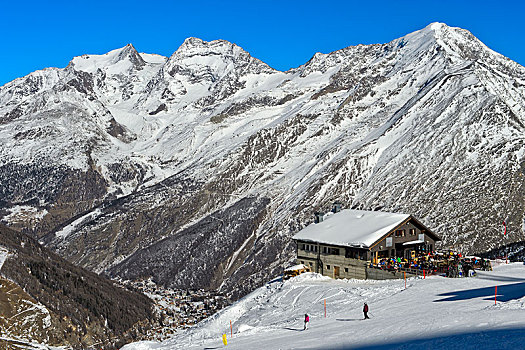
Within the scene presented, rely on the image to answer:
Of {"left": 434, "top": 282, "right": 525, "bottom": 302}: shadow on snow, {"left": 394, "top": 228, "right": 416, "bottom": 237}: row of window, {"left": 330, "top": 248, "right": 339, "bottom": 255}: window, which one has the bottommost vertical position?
{"left": 434, "top": 282, "right": 525, "bottom": 302}: shadow on snow

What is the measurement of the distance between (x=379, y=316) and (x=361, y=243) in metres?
22.2

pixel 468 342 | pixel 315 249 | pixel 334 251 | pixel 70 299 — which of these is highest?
pixel 315 249

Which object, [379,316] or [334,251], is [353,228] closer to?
[334,251]

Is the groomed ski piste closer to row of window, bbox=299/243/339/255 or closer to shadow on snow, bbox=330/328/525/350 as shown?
shadow on snow, bbox=330/328/525/350

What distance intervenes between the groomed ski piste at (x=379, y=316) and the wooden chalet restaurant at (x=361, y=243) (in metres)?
2.78

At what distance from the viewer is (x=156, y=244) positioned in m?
190

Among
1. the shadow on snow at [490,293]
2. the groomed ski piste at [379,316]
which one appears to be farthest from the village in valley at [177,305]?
the shadow on snow at [490,293]

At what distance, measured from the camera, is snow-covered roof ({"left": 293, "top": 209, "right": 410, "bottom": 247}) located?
63.6 m

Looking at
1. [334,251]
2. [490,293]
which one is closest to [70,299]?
[334,251]

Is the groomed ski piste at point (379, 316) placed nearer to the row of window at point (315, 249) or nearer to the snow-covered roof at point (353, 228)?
the row of window at point (315, 249)

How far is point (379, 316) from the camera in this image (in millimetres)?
40219

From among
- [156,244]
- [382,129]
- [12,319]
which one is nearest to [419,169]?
[382,129]

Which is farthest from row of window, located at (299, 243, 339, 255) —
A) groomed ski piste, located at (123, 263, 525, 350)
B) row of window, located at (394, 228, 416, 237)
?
row of window, located at (394, 228, 416, 237)

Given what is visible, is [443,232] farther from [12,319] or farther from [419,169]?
[12,319]
